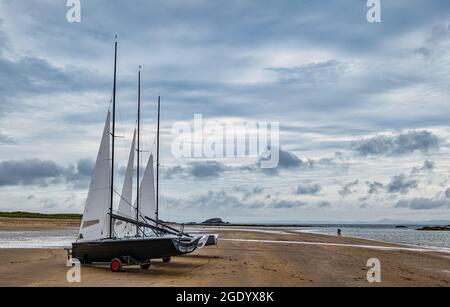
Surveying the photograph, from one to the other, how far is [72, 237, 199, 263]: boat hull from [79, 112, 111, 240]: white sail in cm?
75

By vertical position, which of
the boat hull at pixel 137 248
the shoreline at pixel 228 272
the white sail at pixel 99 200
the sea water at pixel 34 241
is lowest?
the sea water at pixel 34 241

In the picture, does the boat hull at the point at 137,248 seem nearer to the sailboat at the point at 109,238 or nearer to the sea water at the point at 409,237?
the sailboat at the point at 109,238

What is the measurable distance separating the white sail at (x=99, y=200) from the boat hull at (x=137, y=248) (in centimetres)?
75

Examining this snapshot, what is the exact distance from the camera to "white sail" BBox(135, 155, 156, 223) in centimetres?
3142

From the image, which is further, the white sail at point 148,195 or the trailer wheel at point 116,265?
the white sail at point 148,195

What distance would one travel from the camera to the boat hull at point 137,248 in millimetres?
20438

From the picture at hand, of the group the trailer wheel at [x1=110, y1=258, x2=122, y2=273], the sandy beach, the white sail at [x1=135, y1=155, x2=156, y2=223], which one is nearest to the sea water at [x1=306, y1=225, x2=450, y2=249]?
the sandy beach

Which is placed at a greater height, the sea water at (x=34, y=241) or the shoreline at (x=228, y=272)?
the shoreline at (x=228, y=272)

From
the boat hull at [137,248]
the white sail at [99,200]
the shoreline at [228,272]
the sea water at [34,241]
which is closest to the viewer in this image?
the shoreline at [228,272]

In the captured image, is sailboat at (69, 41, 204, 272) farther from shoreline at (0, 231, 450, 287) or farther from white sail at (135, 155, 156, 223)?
white sail at (135, 155, 156, 223)

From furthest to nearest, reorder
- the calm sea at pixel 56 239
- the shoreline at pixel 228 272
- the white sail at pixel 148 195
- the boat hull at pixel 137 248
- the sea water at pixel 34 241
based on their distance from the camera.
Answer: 1. the calm sea at pixel 56 239
2. the sea water at pixel 34 241
3. the white sail at pixel 148 195
4. the boat hull at pixel 137 248
5. the shoreline at pixel 228 272

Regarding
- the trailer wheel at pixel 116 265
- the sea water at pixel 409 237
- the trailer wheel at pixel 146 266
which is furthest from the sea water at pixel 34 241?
the sea water at pixel 409 237
